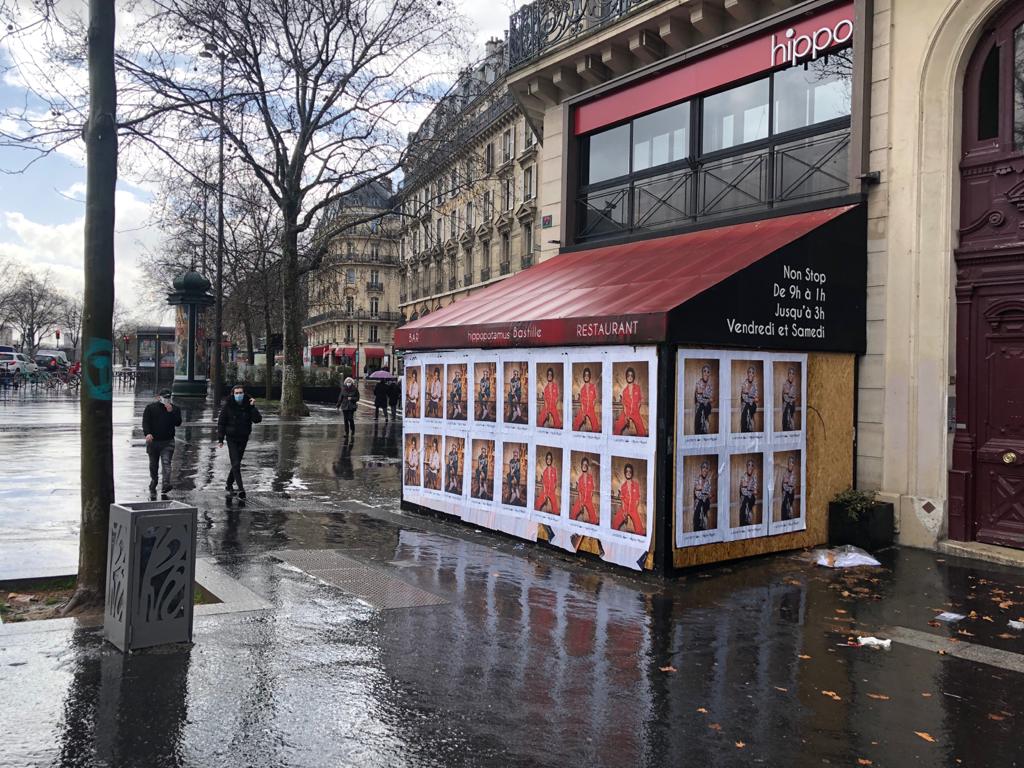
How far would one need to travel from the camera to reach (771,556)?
30.2ft

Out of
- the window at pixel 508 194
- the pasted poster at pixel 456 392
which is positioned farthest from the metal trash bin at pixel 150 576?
the window at pixel 508 194

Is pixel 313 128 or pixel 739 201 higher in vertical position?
pixel 313 128

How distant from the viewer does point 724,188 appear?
1152 cm

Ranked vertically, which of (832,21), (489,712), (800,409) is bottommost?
(489,712)

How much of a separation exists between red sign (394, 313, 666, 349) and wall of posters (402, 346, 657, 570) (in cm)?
20

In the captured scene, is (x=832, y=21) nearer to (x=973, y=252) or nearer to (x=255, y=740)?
(x=973, y=252)

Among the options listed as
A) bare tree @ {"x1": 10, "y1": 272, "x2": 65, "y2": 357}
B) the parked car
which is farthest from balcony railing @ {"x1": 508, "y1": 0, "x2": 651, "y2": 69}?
bare tree @ {"x1": 10, "y1": 272, "x2": 65, "y2": 357}

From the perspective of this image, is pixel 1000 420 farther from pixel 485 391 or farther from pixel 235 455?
pixel 235 455

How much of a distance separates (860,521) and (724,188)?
15.4ft

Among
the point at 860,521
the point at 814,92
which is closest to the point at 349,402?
the point at 814,92

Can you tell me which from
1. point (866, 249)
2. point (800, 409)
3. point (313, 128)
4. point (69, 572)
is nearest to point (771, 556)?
point (800, 409)

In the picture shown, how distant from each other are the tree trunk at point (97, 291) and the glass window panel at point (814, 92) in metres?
7.79

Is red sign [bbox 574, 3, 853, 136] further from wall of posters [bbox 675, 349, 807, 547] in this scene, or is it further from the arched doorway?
wall of posters [bbox 675, 349, 807, 547]

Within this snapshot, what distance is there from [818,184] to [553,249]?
16.5 ft
